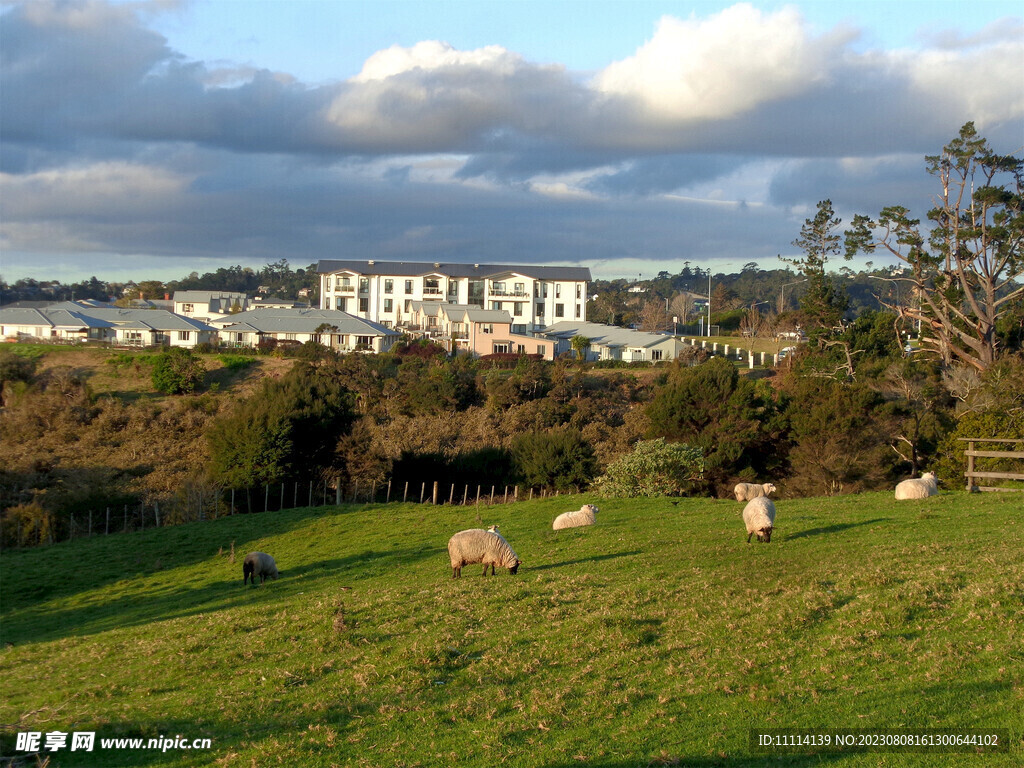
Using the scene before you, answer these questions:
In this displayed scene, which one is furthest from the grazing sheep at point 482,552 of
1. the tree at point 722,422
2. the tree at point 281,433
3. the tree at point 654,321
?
the tree at point 654,321

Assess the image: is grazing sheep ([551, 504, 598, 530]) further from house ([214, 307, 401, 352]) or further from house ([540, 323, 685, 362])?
house ([540, 323, 685, 362])

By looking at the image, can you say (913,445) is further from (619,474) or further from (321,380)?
(321,380)

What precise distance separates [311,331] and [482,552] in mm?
84127

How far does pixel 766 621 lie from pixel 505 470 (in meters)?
37.8

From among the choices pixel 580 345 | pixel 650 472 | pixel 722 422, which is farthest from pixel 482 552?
pixel 580 345

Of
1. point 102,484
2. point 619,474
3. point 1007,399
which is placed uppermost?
point 1007,399

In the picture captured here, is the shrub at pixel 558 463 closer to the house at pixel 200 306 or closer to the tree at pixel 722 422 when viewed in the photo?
the tree at pixel 722 422

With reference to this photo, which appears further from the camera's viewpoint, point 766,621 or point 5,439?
point 5,439

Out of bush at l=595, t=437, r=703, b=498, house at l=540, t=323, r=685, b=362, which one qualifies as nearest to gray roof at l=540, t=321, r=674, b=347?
house at l=540, t=323, r=685, b=362

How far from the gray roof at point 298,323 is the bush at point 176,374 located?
21301 mm

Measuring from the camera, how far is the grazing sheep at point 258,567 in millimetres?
21156

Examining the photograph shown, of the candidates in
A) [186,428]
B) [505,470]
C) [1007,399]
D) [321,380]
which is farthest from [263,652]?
[186,428]

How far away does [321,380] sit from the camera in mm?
53250

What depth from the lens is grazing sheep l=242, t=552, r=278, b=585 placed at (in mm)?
21156
